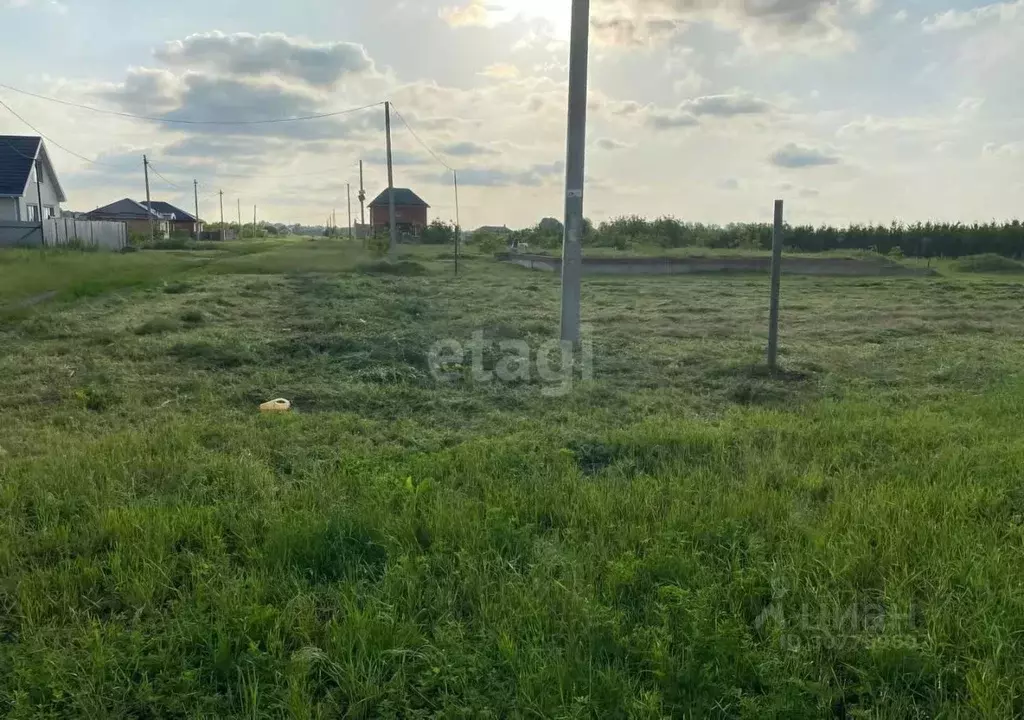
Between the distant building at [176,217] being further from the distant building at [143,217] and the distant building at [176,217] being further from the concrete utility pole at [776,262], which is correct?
the concrete utility pole at [776,262]

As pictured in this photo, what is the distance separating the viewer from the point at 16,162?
91.6 ft

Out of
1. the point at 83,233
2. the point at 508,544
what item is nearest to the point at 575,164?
the point at 508,544

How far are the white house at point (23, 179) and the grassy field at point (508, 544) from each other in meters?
25.9

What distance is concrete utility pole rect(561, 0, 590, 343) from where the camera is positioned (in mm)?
8070

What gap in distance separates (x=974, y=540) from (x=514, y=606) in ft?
6.68

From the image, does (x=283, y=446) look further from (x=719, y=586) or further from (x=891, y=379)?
(x=891, y=379)

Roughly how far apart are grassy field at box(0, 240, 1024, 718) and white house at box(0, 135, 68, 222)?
84.9 ft

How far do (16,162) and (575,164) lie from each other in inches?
1153

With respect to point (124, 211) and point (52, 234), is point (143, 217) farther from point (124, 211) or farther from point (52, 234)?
point (52, 234)

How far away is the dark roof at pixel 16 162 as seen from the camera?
27016 millimetres

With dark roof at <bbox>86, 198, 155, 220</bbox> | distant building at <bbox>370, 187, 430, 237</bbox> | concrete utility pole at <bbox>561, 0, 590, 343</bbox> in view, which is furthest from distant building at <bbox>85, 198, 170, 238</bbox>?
concrete utility pole at <bbox>561, 0, 590, 343</bbox>

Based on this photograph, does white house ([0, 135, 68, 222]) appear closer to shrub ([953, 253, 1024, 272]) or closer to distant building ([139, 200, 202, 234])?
distant building ([139, 200, 202, 234])

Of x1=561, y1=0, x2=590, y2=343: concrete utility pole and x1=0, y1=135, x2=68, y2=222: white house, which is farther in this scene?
x1=0, y1=135, x2=68, y2=222: white house

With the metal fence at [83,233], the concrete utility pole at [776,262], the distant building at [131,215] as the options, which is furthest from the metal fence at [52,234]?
the distant building at [131,215]
